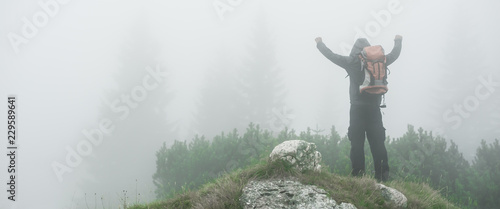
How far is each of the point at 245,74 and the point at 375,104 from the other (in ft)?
76.9

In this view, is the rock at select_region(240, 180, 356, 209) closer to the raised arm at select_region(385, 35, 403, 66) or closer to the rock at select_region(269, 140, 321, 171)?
the rock at select_region(269, 140, 321, 171)

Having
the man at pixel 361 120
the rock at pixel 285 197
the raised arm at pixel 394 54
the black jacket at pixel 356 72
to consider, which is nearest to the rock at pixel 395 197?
the rock at pixel 285 197

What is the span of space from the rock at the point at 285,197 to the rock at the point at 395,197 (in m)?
0.72

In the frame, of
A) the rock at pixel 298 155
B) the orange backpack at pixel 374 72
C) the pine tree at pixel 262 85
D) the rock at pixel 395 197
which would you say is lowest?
the rock at pixel 395 197

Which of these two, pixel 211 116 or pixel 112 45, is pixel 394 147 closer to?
pixel 211 116

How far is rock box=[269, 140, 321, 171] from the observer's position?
511 cm

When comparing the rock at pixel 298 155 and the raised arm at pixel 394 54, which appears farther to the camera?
the raised arm at pixel 394 54

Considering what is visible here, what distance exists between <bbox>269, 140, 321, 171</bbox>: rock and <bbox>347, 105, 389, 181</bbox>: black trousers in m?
1.02

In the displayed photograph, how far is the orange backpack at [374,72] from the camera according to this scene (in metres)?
5.70

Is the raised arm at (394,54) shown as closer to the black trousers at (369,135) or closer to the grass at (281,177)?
the black trousers at (369,135)

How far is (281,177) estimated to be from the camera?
16.0ft

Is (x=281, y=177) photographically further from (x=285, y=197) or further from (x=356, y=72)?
(x=356, y=72)

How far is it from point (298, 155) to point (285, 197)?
0.90m

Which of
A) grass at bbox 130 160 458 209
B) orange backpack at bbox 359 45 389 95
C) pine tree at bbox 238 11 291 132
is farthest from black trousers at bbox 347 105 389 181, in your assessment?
pine tree at bbox 238 11 291 132
